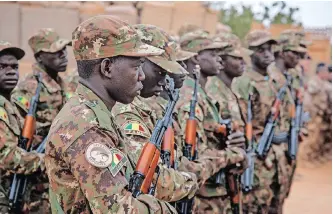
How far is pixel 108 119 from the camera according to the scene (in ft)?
7.77

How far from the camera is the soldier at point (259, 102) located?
646 cm

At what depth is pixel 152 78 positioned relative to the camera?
3.42 metres

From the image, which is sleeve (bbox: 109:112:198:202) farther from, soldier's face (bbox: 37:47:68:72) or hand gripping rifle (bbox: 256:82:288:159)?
hand gripping rifle (bbox: 256:82:288:159)

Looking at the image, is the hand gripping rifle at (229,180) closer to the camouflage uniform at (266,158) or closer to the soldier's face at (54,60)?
the camouflage uniform at (266,158)

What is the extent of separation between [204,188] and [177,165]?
106 cm

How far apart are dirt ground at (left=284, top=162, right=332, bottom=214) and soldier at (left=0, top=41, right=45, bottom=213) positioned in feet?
15.4

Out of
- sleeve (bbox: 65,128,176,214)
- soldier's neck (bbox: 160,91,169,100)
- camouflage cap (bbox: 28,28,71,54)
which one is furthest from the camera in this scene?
camouflage cap (bbox: 28,28,71,54)

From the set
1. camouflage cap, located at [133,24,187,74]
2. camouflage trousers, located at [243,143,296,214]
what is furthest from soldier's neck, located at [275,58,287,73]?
camouflage cap, located at [133,24,187,74]

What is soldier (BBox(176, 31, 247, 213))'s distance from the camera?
4352 mm

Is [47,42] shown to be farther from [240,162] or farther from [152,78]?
[152,78]

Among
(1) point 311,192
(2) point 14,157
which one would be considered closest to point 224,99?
(2) point 14,157

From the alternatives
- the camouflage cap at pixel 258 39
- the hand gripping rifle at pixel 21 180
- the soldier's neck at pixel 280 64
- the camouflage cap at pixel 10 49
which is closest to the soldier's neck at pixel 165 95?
the hand gripping rifle at pixel 21 180

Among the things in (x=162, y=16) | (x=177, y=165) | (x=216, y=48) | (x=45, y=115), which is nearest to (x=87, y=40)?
(x=177, y=165)

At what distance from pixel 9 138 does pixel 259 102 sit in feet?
10.9
